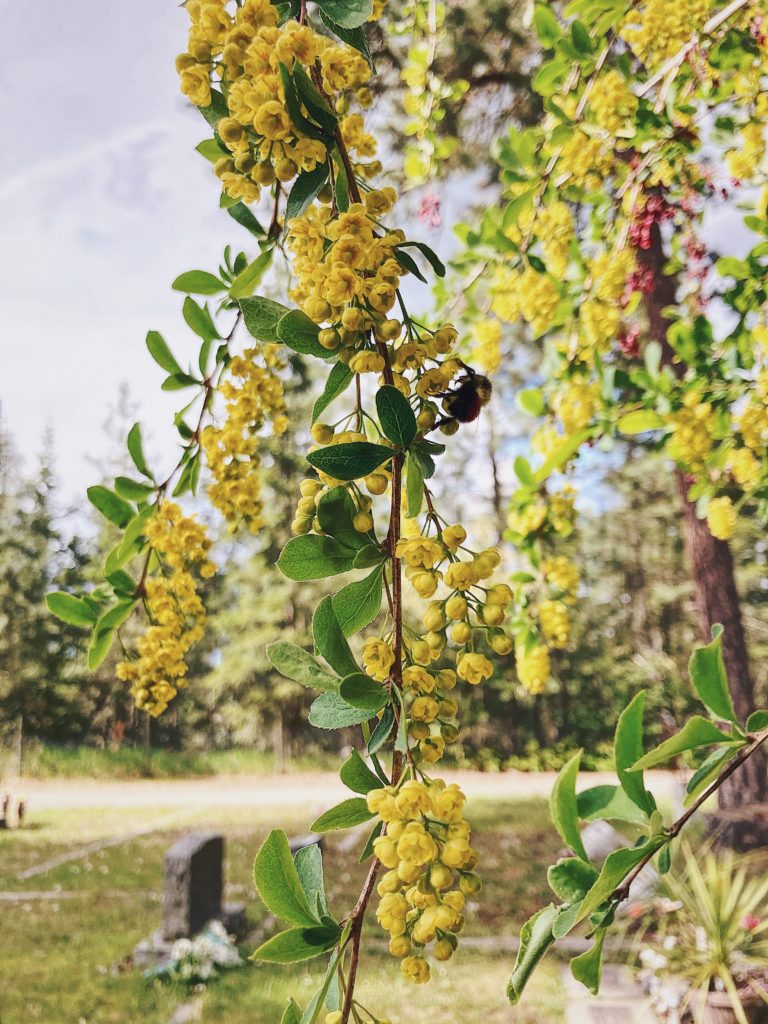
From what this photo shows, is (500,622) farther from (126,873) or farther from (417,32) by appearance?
(126,873)

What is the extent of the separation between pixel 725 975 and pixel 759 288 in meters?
2.96

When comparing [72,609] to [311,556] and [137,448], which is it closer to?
[137,448]

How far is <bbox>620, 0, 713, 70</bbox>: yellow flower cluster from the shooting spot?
1.37 meters

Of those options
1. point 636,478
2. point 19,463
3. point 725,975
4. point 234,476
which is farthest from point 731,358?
point 19,463

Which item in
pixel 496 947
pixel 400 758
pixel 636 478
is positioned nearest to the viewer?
pixel 400 758

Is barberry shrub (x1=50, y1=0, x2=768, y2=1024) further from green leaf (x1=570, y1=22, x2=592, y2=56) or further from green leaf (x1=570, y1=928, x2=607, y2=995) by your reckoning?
green leaf (x1=570, y1=22, x2=592, y2=56)

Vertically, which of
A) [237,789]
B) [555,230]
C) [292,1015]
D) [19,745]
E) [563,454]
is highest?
[555,230]

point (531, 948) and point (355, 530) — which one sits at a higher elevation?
point (355, 530)

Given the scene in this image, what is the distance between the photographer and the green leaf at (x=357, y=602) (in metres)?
0.47

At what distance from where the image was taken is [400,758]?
408 millimetres

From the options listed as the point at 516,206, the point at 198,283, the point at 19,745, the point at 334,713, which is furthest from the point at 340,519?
the point at 19,745

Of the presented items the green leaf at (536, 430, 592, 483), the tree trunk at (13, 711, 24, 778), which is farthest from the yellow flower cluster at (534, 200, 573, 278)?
the tree trunk at (13, 711, 24, 778)

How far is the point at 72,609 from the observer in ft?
2.91

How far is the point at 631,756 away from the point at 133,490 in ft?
2.19
